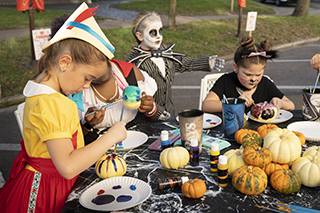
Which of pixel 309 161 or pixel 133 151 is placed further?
pixel 133 151

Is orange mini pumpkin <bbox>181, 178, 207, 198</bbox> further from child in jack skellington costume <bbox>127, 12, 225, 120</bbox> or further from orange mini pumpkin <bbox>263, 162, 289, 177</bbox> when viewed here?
child in jack skellington costume <bbox>127, 12, 225, 120</bbox>

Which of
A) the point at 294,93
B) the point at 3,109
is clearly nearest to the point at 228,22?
the point at 294,93

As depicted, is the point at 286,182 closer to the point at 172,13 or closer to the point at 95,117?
the point at 95,117

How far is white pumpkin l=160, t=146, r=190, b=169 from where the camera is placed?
6.42 ft

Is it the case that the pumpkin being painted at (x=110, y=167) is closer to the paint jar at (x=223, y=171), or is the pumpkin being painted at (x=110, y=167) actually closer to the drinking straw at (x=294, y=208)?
the paint jar at (x=223, y=171)

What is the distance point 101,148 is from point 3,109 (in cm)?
611

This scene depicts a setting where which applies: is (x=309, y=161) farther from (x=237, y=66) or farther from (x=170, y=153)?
(x=237, y=66)

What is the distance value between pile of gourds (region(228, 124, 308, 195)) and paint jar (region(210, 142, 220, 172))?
0.24 feet

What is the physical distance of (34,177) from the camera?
79.9 inches

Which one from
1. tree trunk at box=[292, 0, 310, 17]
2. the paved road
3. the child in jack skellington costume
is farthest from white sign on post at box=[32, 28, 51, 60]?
tree trunk at box=[292, 0, 310, 17]

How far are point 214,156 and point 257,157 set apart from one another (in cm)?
25

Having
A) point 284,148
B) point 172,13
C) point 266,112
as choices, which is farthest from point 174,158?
point 172,13

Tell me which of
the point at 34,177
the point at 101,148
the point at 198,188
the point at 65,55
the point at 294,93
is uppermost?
the point at 65,55

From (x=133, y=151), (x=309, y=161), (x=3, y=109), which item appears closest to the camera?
(x=309, y=161)
